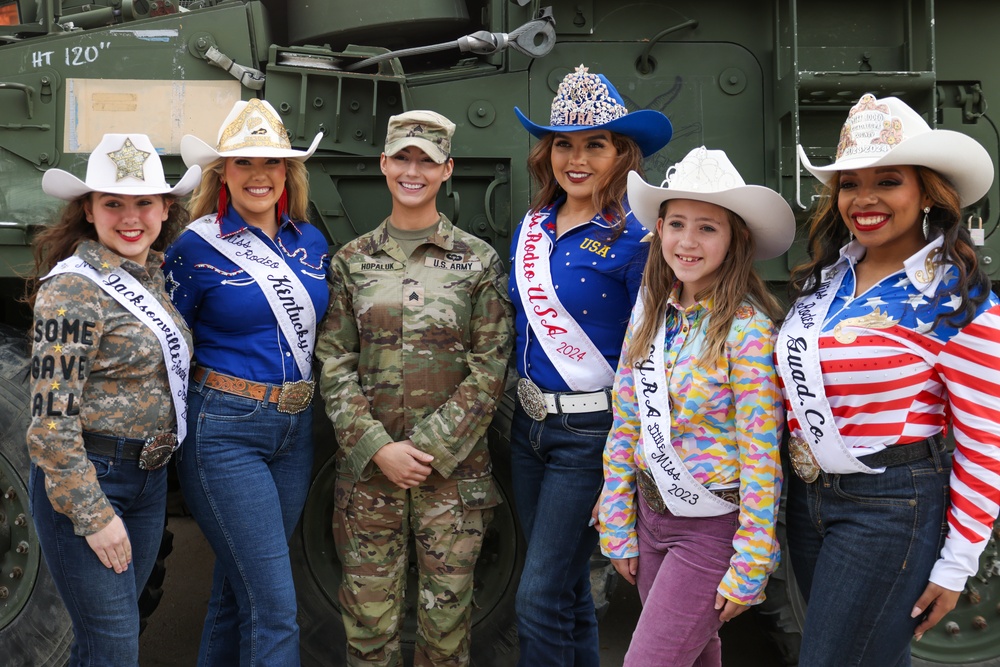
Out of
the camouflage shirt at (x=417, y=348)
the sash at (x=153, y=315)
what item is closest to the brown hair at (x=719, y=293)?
the camouflage shirt at (x=417, y=348)

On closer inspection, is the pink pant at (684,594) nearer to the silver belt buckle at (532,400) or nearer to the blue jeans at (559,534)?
the blue jeans at (559,534)

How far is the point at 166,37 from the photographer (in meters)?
4.11

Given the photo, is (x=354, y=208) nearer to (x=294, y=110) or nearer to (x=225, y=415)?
(x=294, y=110)

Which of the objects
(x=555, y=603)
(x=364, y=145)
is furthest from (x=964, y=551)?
(x=364, y=145)

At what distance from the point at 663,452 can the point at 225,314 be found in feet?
5.00

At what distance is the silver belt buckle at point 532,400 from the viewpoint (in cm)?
324

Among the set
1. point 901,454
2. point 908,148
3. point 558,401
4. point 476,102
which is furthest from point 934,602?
point 476,102

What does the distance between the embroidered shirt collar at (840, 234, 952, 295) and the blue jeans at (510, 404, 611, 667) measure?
1.10m

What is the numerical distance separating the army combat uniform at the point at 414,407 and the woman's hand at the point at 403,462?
0.04m

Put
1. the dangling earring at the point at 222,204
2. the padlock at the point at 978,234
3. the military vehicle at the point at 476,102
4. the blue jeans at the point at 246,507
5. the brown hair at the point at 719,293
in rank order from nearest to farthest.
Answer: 1. the brown hair at the point at 719,293
2. the blue jeans at the point at 246,507
3. the dangling earring at the point at 222,204
4. the padlock at the point at 978,234
5. the military vehicle at the point at 476,102

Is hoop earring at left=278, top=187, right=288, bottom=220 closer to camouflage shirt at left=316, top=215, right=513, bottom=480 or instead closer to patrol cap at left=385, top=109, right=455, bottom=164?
camouflage shirt at left=316, top=215, right=513, bottom=480

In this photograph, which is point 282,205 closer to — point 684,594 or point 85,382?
point 85,382

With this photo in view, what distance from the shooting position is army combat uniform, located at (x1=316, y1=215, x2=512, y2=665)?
3.37 m

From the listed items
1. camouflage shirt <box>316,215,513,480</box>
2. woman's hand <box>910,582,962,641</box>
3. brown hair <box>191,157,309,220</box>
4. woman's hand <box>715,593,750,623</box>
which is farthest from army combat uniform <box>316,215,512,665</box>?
woman's hand <box>910,582,962,641</box>
